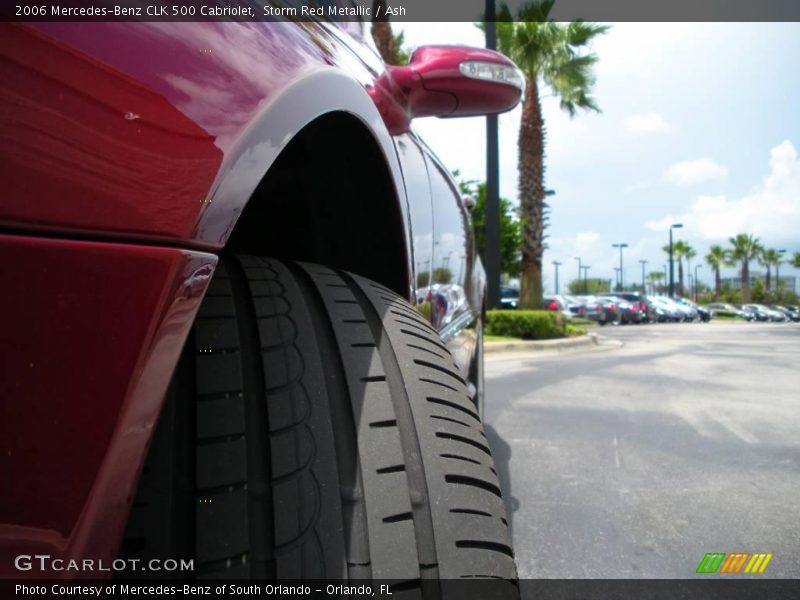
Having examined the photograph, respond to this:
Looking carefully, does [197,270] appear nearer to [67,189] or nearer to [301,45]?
[67,189]

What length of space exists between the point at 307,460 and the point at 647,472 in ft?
8.91

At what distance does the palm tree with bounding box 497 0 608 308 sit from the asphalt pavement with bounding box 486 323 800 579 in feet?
36.4

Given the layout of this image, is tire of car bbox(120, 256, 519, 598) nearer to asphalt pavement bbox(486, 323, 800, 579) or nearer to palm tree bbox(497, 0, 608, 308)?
A: asphalt pavement bbox(486, 323, 800, 579)

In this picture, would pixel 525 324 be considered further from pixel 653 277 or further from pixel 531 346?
pixel 653 277

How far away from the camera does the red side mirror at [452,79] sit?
188 centimetres

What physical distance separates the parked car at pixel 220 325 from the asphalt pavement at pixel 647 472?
1337mm

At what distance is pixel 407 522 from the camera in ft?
3.10

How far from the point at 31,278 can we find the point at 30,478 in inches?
7.0

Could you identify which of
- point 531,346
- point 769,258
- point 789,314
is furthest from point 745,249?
point 531,346

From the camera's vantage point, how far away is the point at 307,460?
3.15ft

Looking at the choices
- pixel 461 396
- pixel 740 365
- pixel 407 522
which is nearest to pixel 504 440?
pixel 461 396

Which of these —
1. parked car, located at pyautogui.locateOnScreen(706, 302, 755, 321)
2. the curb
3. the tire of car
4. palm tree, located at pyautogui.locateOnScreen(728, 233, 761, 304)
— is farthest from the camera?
palm tree, located at pyautogui.locateOnScreen(728, 233, 761, 304)

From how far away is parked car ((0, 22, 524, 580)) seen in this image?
583mm

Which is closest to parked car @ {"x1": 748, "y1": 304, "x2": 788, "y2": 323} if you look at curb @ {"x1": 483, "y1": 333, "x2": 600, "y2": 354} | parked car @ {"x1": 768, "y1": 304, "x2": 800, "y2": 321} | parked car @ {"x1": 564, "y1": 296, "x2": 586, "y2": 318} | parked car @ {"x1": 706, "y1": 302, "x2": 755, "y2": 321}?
parked car @ {"x1": 768, "y1": 304, "x2": 800, "y2": 321}
